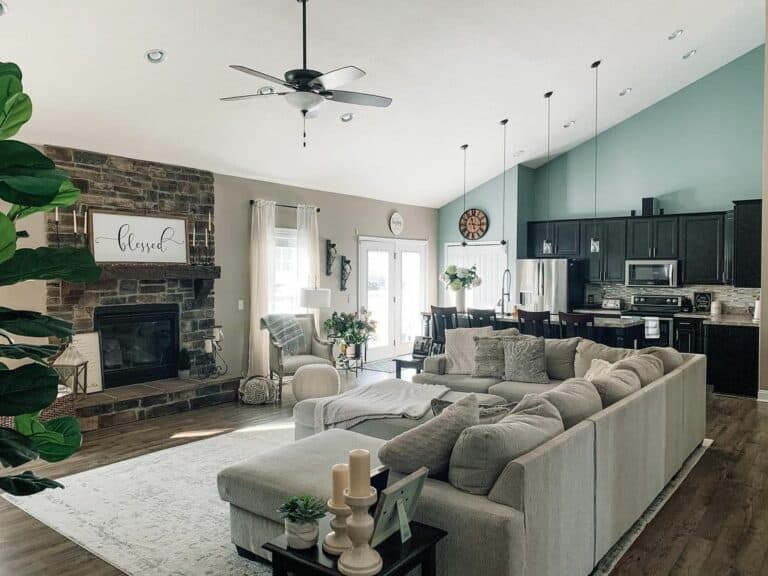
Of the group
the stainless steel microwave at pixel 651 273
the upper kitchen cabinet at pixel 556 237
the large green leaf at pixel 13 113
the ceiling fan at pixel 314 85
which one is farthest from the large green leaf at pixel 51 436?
the upper kitchen cabinet at pixel 556 237

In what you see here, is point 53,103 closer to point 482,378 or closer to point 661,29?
point 482,378

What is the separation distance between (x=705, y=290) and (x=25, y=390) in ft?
29.5

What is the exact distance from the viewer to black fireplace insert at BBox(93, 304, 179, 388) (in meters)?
6.06

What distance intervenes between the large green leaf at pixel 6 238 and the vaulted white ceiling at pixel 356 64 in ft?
12.4

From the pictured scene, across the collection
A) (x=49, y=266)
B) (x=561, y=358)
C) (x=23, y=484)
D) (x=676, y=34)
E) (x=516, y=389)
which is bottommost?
(x=516, y=389)

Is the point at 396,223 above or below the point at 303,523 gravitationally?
above

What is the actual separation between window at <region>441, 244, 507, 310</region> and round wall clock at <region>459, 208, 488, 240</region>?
191 mm

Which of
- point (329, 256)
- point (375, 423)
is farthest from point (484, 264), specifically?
point (375, 423)

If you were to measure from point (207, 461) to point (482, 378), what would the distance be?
250cm

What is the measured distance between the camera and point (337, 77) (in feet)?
12.5

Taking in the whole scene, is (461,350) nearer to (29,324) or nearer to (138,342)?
(138,342)

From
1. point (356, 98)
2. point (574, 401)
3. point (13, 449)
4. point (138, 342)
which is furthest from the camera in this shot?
point (138, 342)

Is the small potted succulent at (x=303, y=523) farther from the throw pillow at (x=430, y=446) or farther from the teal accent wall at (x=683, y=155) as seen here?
the teal accent wall at (x=683, y=155)

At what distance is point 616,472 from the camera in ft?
10.1
